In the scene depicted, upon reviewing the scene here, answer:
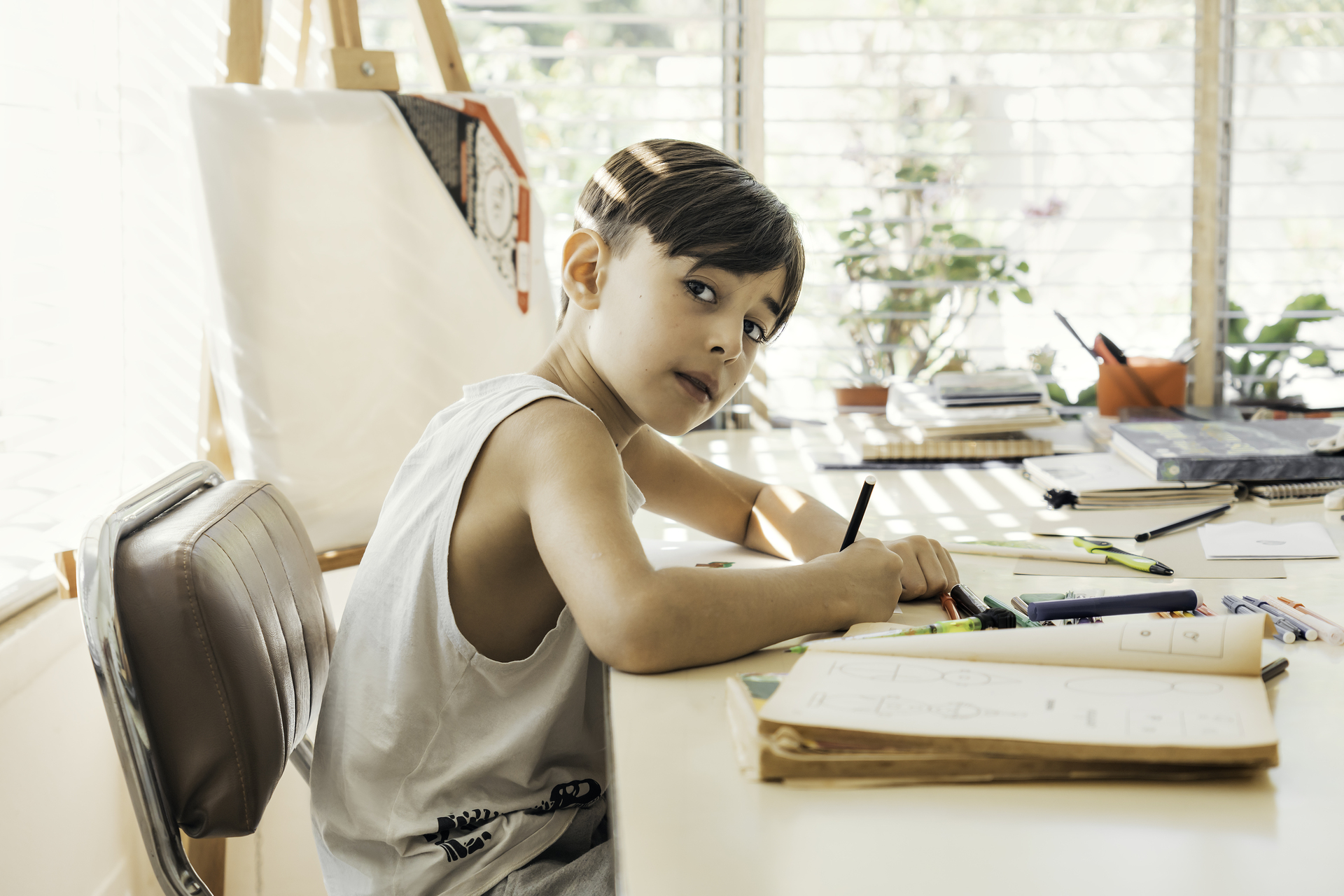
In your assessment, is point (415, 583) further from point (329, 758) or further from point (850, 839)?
point (850, 839)

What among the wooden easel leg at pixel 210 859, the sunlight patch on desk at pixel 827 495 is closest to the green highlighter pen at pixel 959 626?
the sunlight patch on desk at pixel 827 495

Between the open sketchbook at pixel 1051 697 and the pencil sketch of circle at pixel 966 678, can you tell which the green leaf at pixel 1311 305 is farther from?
Result: the pencil sketch of circle at pixel 966 678

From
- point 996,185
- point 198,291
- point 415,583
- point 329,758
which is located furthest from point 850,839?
point 996,185

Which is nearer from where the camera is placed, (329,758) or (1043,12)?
(329,758)

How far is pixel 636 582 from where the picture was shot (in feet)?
2.14

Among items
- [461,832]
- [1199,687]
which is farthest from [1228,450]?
[461,832]

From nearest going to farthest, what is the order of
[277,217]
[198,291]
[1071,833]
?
[1071,833] → [277,217] → [198,291]

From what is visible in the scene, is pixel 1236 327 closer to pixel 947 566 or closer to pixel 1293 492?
pixel 1293 492

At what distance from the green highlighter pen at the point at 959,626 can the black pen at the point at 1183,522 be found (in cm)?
41

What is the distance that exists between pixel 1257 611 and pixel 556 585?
54cm

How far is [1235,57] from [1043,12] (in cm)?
41

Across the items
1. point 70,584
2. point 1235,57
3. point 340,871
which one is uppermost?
point 1235,57

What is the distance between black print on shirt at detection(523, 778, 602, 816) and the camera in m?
0.81

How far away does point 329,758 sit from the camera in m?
0.86
